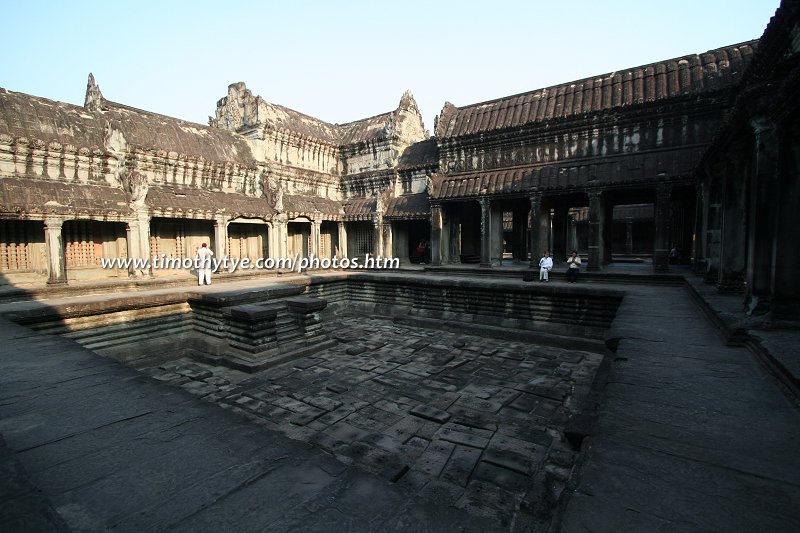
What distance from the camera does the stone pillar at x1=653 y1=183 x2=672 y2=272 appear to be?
1241 cm

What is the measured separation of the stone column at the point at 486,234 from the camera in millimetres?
15727

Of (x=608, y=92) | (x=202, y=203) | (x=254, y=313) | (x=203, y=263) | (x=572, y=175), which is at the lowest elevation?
(x=254, y=313)

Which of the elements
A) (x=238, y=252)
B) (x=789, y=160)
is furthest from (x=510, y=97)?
(x=238, y=252)

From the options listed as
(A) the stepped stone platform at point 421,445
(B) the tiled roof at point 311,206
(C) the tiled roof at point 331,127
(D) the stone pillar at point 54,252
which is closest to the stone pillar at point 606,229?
(A) the stepped stone platform at point 421,445

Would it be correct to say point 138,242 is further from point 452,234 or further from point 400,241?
point 452,234

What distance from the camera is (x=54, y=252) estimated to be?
1084 centimetres

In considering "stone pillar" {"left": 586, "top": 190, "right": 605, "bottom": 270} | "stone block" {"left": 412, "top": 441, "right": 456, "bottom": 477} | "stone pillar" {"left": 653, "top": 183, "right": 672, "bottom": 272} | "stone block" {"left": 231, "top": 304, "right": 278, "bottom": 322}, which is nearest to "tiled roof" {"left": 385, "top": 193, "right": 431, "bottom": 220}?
"stone pillar" {"left": 586, "top": 190, "right": 605, "bottom": 270}

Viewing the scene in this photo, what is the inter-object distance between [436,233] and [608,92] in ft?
27.6

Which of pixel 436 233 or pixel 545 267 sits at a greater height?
pixel 436 233

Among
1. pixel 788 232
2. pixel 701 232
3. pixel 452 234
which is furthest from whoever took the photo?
pixel 452 234

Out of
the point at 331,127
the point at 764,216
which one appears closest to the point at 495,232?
the point at 764,216

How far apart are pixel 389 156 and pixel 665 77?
1222 centimetres

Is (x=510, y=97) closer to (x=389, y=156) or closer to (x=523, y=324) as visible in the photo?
(x=389, y=156)

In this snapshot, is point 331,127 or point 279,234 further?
point 331,127
